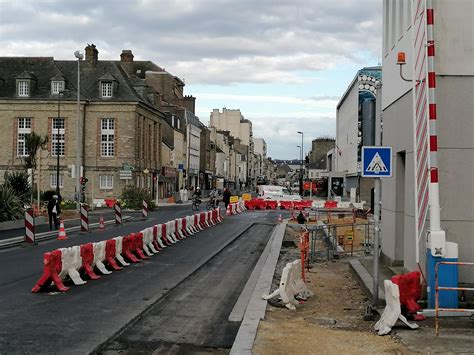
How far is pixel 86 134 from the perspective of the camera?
6047 cm

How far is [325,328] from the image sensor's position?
29.1ft

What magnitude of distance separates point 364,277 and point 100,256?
18.6ft

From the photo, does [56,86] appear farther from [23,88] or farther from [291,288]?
[291,288]

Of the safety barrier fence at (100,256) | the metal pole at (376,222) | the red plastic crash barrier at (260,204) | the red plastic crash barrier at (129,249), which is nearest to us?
the metal pole at (376,222)

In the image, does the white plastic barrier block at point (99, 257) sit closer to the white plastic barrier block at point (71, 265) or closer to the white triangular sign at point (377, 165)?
the white plastic barrier block at point (71, 265)

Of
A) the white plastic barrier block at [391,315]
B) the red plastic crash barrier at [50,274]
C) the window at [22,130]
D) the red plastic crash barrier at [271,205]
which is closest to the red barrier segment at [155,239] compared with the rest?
the red plastic crash barrier at [50,274]

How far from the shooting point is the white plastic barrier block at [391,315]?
27.3 ft

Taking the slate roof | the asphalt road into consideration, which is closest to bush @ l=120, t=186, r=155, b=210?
the slate roof

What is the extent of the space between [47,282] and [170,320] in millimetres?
3540

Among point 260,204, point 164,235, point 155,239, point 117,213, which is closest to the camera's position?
point 155,239

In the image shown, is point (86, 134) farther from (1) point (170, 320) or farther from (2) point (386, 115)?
(1) point (170, 320)

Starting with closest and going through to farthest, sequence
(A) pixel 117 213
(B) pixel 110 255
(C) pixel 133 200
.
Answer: (B) pixel 110 255, (A) pixel 117 213, (C) pixel 133 200

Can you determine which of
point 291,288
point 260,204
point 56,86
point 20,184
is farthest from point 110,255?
point 56,86

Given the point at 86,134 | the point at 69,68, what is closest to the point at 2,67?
the point at 69,68
